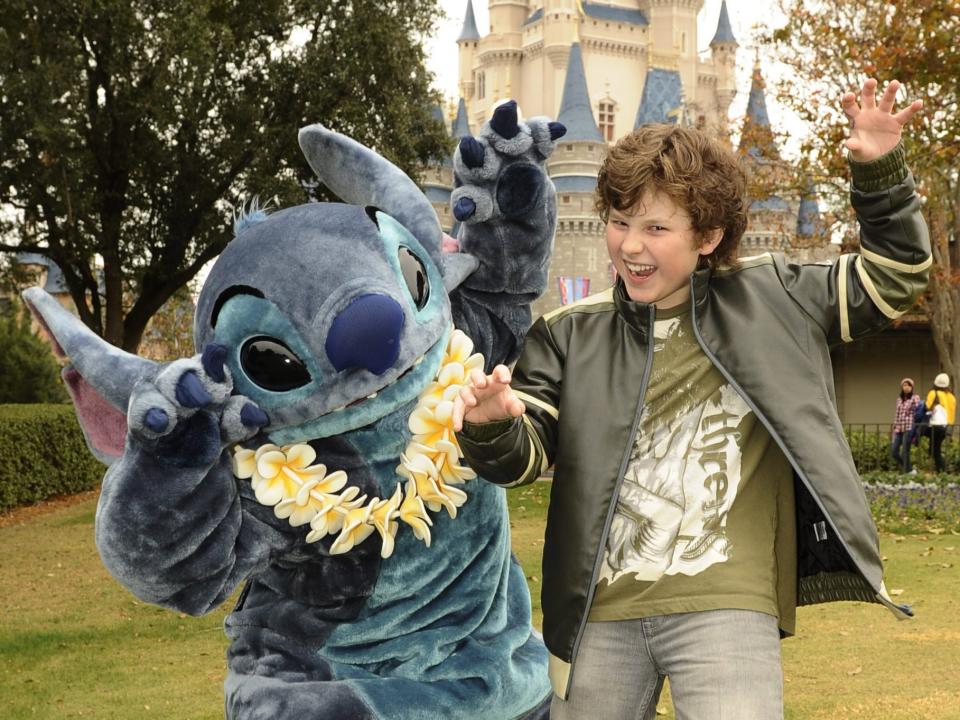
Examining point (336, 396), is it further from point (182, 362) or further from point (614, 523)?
point (614, 523)

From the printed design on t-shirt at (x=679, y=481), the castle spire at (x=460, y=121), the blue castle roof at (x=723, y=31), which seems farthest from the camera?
the blue castle roof at (x=723, y=31)

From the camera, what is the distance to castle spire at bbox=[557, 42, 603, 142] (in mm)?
50344

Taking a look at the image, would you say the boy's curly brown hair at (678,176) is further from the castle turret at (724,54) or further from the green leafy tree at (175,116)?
the castle turret at (724,54)

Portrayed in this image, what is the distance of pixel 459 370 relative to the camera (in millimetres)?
3000

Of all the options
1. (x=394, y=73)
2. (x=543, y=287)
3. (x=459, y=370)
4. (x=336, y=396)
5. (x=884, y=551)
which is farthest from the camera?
(x=394, y=73)

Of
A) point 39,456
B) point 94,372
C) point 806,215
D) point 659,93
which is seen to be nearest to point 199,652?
point 94,372

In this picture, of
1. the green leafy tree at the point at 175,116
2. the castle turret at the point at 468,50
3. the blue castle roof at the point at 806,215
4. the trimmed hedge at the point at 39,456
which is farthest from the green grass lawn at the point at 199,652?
the castle turret at the point at 468,50

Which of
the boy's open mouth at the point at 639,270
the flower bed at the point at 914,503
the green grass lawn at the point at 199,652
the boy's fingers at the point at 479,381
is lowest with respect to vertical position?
the flower bed at the point at 914,503

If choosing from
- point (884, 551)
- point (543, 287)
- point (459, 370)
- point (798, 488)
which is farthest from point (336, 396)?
point (884, 551)

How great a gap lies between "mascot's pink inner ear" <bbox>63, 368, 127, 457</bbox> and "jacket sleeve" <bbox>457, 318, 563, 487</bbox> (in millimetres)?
1043

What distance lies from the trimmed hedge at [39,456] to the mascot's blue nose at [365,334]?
1268 centimetres

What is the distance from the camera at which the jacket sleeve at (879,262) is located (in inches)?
95.7

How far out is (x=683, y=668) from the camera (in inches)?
93.7

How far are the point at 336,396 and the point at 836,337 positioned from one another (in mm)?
1227
